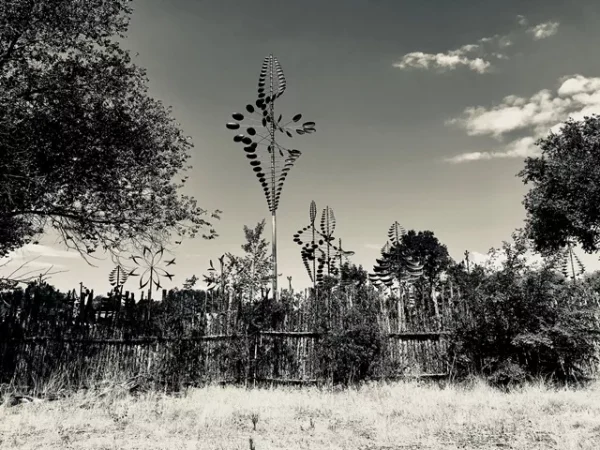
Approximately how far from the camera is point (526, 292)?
1129 cm

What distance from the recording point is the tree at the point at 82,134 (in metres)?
12.6

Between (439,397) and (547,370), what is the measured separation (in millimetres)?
3391

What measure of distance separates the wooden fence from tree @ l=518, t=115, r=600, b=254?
51.8ft

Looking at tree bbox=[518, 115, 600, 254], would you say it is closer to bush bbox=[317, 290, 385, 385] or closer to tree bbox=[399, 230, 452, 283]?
bush bbox=[317, 290, 385, 385]

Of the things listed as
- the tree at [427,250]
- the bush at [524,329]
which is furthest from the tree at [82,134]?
the tree at [427,250]

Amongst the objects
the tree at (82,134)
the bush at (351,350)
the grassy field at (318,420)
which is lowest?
the grassy field at (318,420)

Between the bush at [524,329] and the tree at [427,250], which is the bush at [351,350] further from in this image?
the tree at [427,250]

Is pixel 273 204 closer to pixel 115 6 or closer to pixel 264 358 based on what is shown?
pixel 264 358

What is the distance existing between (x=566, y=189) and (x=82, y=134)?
24552 millimetres

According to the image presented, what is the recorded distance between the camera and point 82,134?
45.9ft

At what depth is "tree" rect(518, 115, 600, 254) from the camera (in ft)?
76.2

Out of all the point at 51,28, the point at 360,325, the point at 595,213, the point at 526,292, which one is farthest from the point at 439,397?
the point at 595,213

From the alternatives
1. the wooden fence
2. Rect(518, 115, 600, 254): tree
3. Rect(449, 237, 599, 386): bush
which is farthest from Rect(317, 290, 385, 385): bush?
Rect(518, 115, 600, 254): tree

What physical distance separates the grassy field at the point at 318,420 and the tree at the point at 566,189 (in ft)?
52.9
